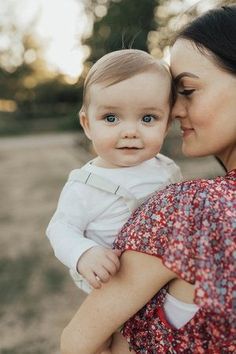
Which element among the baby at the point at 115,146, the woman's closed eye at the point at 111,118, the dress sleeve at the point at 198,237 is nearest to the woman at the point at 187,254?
the dress sleeve at the point at 198,237

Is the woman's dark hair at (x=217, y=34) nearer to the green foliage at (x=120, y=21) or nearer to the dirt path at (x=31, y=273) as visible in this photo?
the dirt path at (x=31, y=273)

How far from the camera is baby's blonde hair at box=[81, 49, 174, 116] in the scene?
151 centimetres

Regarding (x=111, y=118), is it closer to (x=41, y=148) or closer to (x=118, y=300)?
(x=118, y=300)

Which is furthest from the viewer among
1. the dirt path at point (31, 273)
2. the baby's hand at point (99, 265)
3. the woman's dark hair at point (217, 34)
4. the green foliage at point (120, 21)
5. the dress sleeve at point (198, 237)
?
the green foliage at point (120, 21)

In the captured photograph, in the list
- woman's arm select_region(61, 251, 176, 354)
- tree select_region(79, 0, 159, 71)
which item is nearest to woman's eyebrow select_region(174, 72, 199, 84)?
woman's arm select_region(61, 251, 176, 354)

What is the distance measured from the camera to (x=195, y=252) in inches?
47.7

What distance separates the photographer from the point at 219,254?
3.95 feet

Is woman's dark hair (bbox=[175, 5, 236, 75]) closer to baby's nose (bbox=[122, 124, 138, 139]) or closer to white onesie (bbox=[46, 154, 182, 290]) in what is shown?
baby's nose (bbox=[122, 124, 138, 139])

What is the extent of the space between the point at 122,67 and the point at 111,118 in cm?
16

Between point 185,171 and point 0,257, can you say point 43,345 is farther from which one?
point 185,171

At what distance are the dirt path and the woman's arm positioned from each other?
8.49 ft

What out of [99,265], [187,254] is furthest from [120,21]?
[187,254]

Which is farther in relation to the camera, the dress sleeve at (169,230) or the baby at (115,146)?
the baby at (115,146)

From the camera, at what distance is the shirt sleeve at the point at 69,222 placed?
4.88 feet
